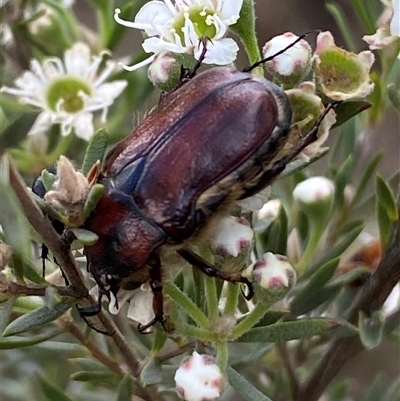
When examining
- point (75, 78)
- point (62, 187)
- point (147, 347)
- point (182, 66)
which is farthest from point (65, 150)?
point (62, 187)

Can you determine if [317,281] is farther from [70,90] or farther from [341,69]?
[70,90]

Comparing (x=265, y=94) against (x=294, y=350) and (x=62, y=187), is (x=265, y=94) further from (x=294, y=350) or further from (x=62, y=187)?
(x=294, y=350)

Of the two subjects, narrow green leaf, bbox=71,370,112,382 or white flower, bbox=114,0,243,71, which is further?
narrow green leaf, bbox=71,370,112,382

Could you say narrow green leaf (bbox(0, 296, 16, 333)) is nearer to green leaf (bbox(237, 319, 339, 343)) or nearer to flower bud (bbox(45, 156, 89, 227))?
flower bud (bbox(45, 156, 89, 227))

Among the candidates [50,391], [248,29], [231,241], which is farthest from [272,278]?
[50,391]

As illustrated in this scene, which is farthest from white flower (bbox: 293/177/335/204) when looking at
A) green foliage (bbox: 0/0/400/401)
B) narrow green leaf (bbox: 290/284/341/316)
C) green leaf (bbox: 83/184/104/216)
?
green leaf (bbox: 83/184/104/216)

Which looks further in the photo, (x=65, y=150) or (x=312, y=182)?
(x=65, y=150)
